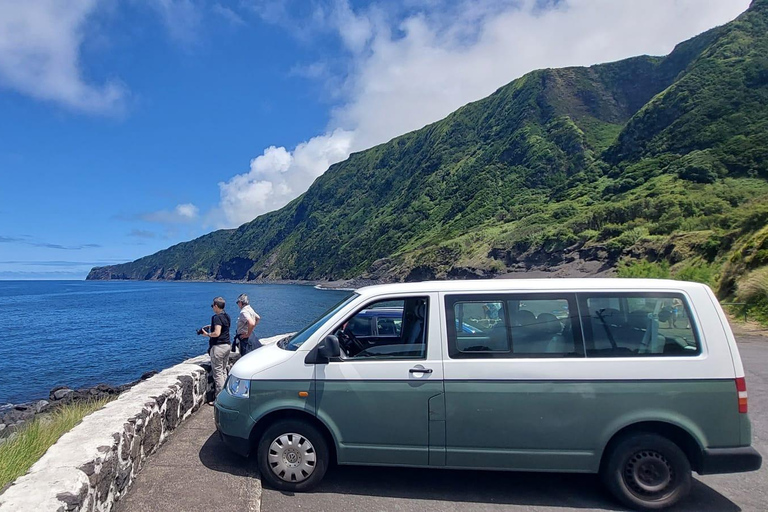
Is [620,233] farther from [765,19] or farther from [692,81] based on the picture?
[765,19]

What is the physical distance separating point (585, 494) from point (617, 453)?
637 millimetres

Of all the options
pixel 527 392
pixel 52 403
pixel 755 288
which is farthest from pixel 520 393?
pixel 755 288

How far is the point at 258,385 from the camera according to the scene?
4863 millimetres

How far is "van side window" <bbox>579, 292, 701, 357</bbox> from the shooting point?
14.9 ft

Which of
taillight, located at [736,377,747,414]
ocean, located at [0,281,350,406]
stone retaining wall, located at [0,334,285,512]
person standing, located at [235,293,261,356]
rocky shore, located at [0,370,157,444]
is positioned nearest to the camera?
stone retaining wall, located at [0,334,285,512]

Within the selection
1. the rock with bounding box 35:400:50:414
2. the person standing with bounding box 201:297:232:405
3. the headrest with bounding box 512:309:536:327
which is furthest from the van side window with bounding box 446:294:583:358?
the rock with bounding box 35:400:50:414

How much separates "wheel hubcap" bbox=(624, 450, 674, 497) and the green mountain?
23.9 metres

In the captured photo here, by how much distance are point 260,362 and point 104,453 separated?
159 centimetres

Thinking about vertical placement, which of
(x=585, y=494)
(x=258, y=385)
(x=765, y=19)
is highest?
(x=765, y=19)

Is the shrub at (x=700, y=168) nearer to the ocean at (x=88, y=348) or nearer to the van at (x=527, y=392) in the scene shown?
the ocean at (x=88, y=348)

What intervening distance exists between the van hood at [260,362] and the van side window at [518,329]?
69.7 inches

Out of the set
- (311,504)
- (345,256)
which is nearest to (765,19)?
(345,256)

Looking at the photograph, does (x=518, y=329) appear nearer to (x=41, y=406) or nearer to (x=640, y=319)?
(x=640, y=319)

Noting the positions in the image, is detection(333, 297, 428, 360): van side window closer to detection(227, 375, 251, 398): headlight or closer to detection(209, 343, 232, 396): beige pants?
detection(227, 375, 251, 398): headlight
